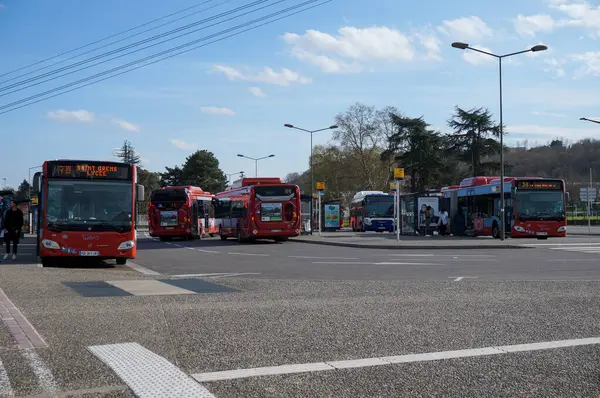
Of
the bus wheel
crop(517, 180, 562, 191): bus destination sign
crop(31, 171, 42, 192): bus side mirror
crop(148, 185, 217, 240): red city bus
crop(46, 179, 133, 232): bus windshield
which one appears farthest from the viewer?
crop(148, 185, 217, 240): red city bus

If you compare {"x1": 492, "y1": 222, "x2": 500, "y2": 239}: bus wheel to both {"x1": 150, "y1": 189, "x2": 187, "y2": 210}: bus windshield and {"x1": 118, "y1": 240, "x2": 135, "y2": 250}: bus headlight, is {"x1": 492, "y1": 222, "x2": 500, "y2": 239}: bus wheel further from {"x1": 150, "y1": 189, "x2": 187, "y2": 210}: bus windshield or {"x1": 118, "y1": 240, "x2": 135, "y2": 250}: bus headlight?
{"x1": 118, "y1": 240, "x2": 135, "y2": 250}: bus headlight

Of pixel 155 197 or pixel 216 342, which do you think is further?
pixel 155 197

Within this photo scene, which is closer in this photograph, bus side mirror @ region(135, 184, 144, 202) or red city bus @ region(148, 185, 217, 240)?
bus side mirror @ region(135, 184, 144, 202)

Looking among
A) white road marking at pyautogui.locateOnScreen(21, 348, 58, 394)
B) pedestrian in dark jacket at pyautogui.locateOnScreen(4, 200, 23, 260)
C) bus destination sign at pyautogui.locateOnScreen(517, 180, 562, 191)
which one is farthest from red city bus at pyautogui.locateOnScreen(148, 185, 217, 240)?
white road marking at pyautogui.locateOnScreen(21, 348, 58, 394)

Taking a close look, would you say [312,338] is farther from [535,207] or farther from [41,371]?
[535,207]

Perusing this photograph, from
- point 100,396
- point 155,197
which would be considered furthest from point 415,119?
point 100,396

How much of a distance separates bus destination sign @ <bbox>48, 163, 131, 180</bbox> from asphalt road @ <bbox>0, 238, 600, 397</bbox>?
6.09 metres

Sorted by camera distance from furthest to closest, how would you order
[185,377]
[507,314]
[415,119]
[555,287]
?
[415,119] < [555,287] < [507,314] < [185,377]

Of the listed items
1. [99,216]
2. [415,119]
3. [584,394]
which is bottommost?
[584,394]

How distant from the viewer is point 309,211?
44781mm

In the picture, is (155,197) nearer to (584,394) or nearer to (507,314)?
(507,314)

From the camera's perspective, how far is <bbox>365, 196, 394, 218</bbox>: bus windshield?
2136 inches

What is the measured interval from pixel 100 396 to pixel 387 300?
600 cm

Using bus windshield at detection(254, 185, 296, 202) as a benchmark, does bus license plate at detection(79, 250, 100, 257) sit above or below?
below
